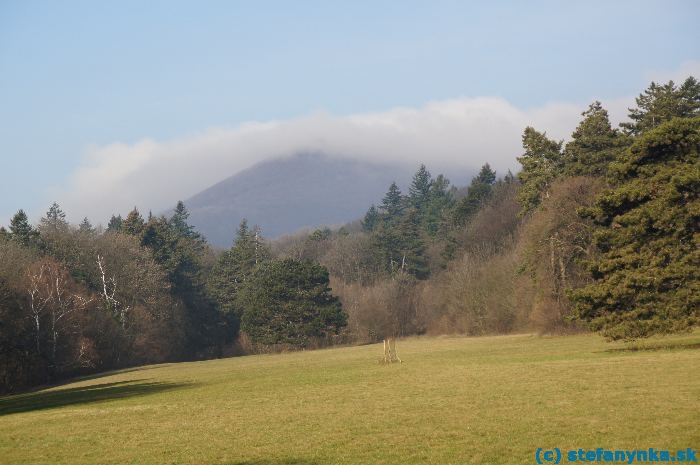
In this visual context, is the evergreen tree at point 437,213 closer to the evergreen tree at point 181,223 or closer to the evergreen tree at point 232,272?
the evergreen tree at point 232,272

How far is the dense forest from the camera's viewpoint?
109 ft

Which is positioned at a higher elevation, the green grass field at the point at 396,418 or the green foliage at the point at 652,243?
the green foliage at the point at 652,243

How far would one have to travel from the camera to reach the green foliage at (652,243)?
32.0m

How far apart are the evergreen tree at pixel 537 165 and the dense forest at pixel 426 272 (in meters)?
0.14

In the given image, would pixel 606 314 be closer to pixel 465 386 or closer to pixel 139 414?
pixel 465 386

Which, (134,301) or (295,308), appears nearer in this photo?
(134,301)

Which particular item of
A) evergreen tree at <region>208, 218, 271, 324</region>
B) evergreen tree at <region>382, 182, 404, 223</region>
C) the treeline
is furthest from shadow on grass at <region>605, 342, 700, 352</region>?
evergreen tree at <region>382, 182, 404, 223</region>

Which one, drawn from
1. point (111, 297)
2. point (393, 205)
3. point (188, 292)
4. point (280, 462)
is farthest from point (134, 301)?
point (393, 205)

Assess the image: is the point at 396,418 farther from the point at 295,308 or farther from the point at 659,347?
the point at 295,308

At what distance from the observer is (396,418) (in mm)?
20516

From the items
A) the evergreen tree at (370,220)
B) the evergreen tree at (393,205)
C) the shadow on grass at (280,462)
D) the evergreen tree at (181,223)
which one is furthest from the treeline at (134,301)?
the evergreen tree at (370,220)

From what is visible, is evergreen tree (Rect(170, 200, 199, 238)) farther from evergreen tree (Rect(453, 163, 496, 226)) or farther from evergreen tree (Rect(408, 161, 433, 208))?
evergreen tree (Rect(453, 163, 496, 226))

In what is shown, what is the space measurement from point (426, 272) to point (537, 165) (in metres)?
53.1

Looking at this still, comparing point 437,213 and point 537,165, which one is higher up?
point 437,213
